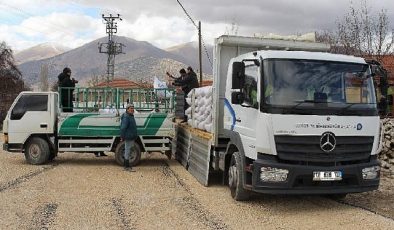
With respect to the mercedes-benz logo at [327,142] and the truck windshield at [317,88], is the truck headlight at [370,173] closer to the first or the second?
the mercedes-benz logo at [327,142]

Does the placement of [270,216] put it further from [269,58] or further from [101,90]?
[101,90]

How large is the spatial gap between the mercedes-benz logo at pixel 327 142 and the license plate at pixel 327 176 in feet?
1.16

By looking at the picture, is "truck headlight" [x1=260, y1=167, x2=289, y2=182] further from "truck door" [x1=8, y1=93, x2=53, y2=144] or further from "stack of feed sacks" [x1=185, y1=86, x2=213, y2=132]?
"truck door" [x1=8, y1=93, x2=53, y2=144]

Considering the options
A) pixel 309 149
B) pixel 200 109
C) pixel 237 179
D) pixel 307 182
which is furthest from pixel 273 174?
pixel 200 109

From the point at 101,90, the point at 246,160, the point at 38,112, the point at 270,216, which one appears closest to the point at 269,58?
the point at 246,160

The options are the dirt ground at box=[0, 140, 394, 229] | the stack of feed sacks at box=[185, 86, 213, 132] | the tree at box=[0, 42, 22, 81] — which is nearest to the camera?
the dirt ground at box=[0, 140, 394, 229]

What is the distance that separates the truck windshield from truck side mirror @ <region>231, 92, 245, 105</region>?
0.66 m

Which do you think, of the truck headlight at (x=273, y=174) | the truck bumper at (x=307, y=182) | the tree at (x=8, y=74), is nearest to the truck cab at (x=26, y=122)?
the truck bumper at (x=307, y=182)

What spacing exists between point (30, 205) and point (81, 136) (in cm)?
515

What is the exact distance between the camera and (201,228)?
284 inches

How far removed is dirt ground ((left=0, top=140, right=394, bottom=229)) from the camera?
749cm

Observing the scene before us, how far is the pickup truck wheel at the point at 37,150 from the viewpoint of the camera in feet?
44.7

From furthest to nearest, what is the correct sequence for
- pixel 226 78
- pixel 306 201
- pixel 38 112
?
1. pixel 38 112
2. pixel 226 78
3. pixel 306 201

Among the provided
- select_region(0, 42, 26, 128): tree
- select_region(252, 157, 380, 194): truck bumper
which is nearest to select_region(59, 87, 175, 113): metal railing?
select_region(252, 157, 380, 194): truck bumper
